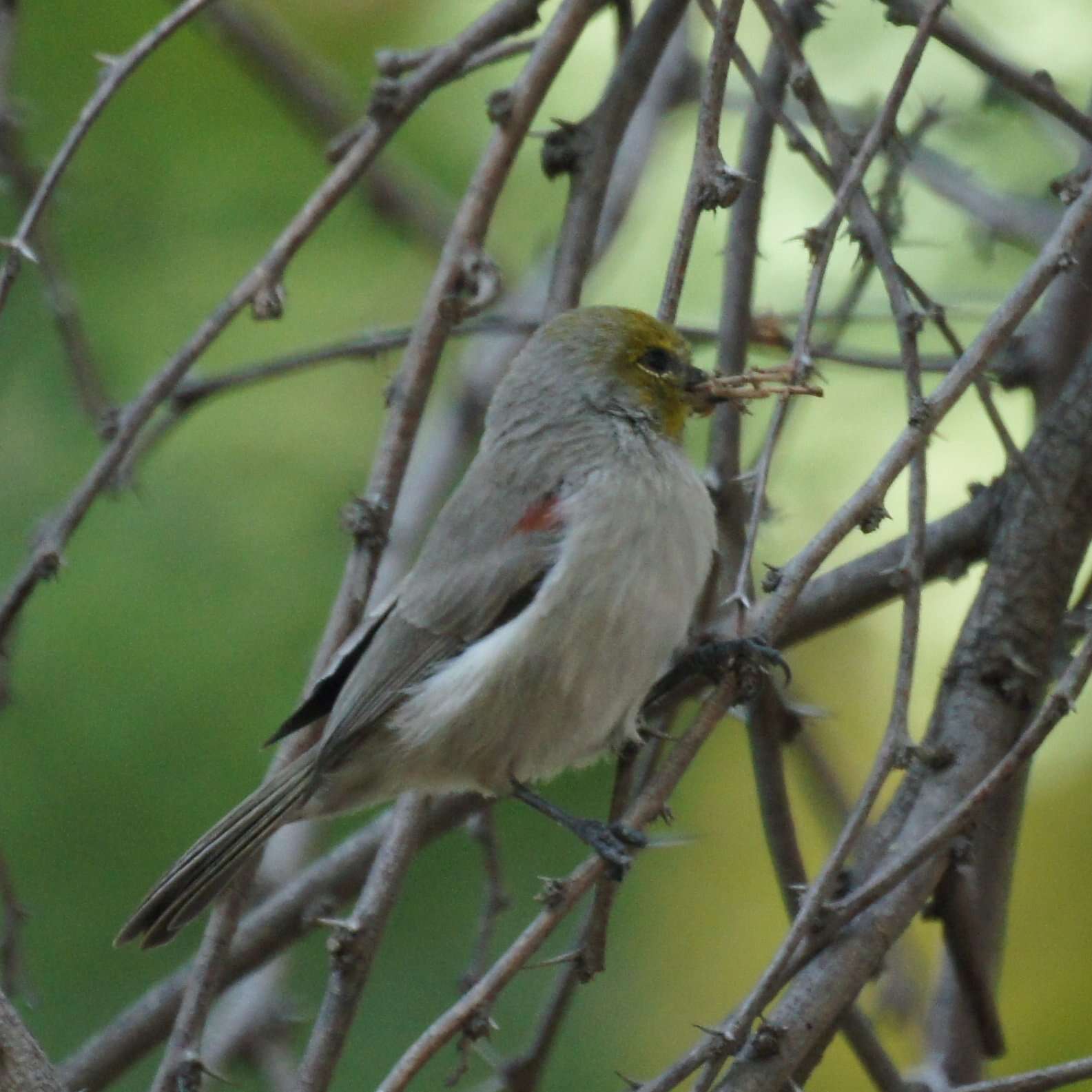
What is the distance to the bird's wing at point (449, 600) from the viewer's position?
3.47 metres

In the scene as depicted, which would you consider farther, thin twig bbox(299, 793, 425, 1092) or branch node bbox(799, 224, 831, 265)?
thin twig bbox(299, 793, 425, 1092)

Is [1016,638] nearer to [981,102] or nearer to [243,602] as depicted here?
[981,102]

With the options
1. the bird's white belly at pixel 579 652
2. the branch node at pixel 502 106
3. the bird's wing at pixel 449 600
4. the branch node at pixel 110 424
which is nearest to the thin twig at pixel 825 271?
the bird's white belly at pixel 579 652

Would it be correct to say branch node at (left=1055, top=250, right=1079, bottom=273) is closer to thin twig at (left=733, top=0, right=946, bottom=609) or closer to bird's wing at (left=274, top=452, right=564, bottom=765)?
thin twig at (left=733, top=0, right=946, bottom=609)

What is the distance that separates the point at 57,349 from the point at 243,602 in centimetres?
121

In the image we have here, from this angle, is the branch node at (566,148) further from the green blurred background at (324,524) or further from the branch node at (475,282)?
the green blurred background at (324,524)

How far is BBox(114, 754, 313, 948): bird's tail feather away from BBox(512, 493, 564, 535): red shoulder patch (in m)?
0.66

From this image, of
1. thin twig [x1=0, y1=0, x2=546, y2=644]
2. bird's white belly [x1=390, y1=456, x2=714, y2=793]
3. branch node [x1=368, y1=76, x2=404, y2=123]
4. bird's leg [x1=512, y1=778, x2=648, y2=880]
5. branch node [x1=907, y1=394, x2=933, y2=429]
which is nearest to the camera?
branch node [x1=907, y1=394, x2=933, y2=429]

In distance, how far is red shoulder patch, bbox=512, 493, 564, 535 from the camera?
3.48 m

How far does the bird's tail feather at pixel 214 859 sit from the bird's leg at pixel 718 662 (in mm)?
775

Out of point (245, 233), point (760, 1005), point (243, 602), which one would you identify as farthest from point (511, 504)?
point (245, 233)

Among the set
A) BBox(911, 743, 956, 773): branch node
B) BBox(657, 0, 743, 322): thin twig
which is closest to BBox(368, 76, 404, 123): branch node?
BBox(657, 0, 743, 322): thin twig

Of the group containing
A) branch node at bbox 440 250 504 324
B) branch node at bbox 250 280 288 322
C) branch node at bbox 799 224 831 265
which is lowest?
branch node at bbox 250 280 288 322

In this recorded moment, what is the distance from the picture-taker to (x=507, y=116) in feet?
11.7
